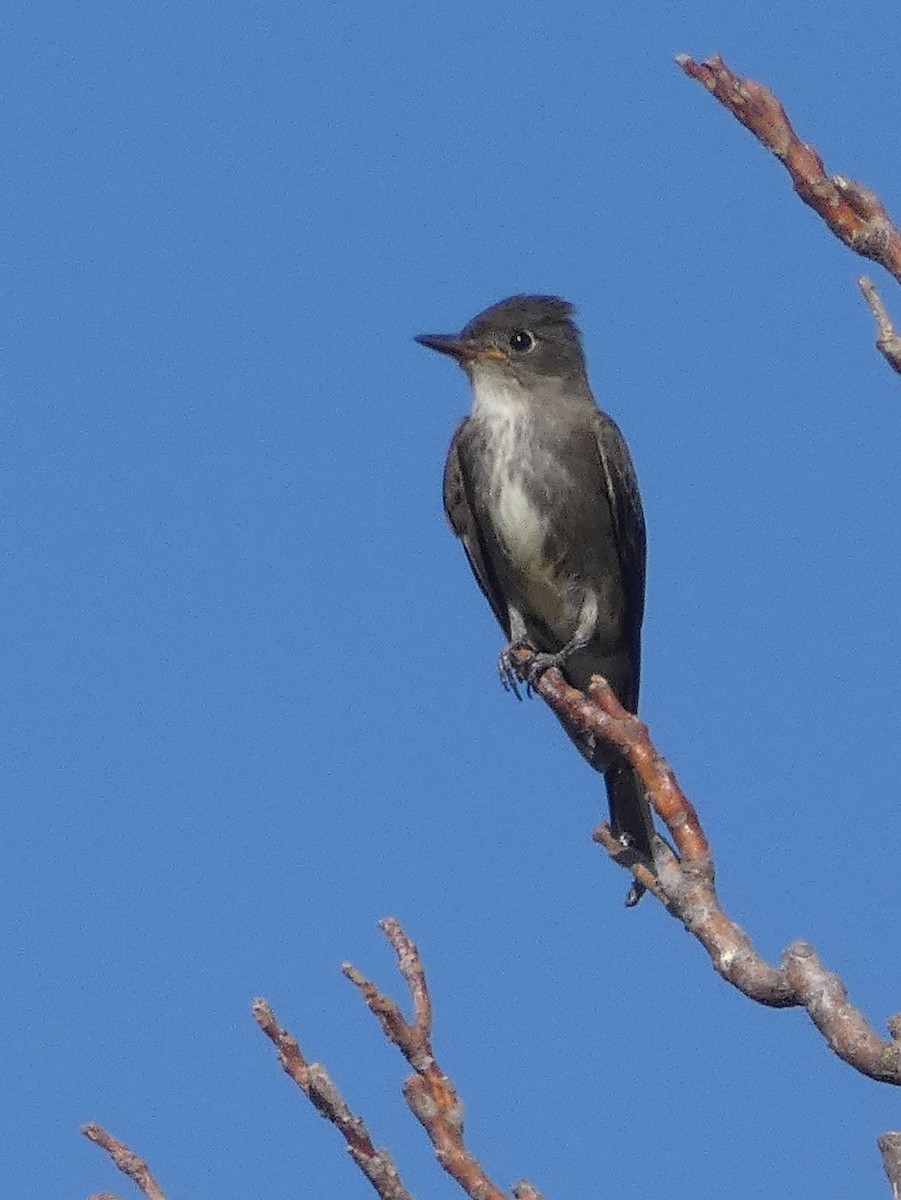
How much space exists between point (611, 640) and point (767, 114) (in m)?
7.36

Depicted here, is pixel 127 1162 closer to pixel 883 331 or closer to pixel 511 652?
pixel 883 331

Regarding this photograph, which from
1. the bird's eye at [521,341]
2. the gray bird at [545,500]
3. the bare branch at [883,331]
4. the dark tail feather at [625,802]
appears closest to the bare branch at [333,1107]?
the bare branch at [883,331]

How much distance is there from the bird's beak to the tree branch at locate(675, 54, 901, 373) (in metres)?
7.09

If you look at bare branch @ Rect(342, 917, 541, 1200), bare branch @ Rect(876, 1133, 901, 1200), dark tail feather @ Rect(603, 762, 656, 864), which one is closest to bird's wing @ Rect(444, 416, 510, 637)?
dark tail feather @ Rect(603, 762, 656, 864)

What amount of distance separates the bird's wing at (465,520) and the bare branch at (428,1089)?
6765mm

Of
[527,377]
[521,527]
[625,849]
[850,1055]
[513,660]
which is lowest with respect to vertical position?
[850,1055]

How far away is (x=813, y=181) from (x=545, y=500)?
678 cm

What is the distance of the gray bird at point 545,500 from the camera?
10.3 m

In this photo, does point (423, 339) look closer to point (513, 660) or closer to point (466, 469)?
point (466, 469)

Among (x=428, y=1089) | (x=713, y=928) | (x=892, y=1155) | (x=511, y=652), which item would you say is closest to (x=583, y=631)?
(x=511, y=652)

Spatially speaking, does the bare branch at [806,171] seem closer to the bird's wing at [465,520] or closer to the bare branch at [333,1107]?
the bare branch at [333,1107]

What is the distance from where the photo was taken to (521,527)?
10266 millimetres

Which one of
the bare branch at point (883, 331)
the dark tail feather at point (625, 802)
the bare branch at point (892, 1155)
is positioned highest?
the dark tail feather at point (625, 802)

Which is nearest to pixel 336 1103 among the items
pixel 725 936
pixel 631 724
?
pixel 725 936
